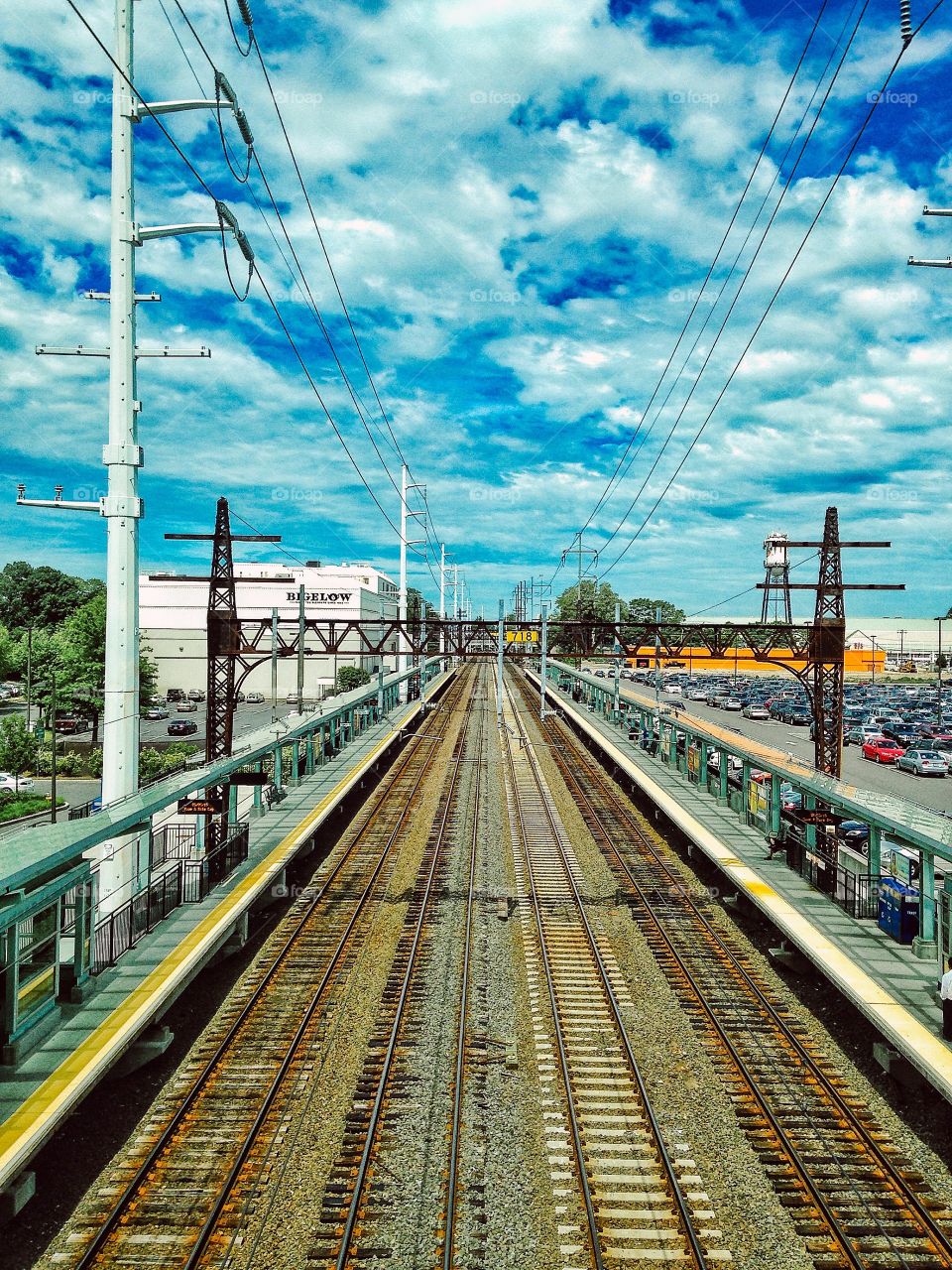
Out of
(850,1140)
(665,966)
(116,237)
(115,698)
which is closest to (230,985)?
(115,698)

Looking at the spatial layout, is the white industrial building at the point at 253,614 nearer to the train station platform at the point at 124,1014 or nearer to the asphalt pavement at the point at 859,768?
the asphalt pavement at the point at 859,768

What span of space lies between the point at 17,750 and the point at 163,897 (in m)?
25.2

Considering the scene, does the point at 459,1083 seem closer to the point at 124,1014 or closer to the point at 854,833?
the point at 124,1014

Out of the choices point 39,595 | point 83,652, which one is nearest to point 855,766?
point 83,652

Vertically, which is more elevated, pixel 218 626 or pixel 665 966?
pixel 218 626

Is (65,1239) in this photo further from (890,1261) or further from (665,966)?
(665,966)

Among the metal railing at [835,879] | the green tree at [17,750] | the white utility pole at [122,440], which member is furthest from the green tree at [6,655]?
the metal railing at [835,879]

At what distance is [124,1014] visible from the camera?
31.5 feet

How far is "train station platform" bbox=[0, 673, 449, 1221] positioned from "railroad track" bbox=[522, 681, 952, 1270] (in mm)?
6957

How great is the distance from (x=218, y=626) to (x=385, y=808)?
345 inches

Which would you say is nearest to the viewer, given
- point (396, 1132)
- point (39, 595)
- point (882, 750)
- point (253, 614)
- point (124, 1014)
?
point (396, 1132)

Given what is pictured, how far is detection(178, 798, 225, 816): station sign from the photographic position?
1498 cm

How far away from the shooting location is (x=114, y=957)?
11.2m

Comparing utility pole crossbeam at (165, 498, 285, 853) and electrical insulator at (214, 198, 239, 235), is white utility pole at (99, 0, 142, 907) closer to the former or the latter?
electrical insulator at (214, 198, 239, 235)
